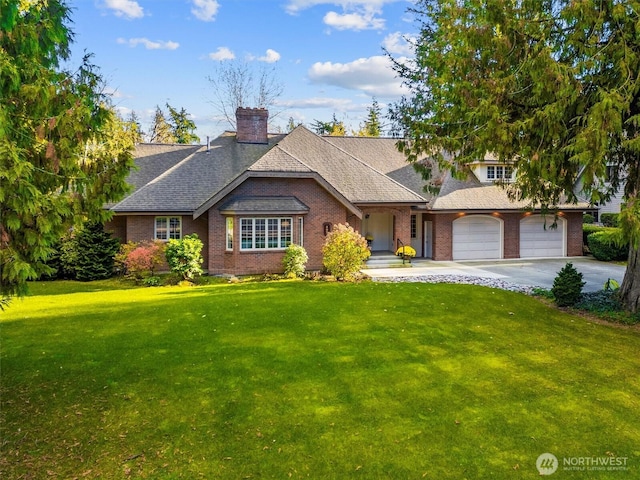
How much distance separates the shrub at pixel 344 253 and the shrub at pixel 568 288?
6716mm

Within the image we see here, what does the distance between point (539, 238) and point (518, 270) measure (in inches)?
220

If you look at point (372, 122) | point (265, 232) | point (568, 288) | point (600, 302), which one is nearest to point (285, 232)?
point (265, 232)

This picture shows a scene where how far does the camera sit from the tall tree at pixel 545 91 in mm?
8023

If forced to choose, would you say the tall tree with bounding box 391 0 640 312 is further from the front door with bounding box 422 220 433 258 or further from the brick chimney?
the brick chimney

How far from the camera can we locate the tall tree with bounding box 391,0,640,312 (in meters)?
8.02

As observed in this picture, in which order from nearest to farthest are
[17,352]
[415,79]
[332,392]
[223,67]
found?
[332,392] < [17,352] < [415,79] < [223,67]

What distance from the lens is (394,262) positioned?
20.8m

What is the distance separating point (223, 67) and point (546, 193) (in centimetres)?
3301

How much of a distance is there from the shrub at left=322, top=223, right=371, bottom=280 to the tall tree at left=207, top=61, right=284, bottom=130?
2498 centimetres

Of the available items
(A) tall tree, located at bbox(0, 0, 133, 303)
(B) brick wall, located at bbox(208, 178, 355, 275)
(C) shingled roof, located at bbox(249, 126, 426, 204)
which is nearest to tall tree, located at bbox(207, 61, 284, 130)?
(C) shingled roof, located at bbox(249, 126, 426, 204)

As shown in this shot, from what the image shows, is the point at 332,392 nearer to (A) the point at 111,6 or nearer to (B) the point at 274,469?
(B) the point at 274,469

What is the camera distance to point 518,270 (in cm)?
1906

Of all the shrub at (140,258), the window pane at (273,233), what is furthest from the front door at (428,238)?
the shrub at (140,258)

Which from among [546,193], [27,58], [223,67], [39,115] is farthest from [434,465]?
[223,67]
